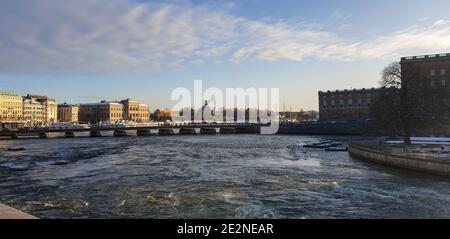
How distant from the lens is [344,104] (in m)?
162

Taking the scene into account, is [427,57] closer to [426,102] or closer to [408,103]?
[426,102]

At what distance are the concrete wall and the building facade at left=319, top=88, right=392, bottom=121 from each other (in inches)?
4120

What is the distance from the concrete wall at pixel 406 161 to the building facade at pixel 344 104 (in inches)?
4120

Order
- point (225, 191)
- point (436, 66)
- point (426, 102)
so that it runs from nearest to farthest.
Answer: point (225, 191) < point (426, 102) < point (436, 66)

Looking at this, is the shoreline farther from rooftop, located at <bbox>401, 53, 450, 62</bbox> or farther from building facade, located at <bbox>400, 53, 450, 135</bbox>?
rooftop, located at <bbox>401, 53, 450, 62</bbox>

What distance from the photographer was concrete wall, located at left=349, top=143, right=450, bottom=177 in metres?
36.2

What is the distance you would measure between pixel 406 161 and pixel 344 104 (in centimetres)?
12430

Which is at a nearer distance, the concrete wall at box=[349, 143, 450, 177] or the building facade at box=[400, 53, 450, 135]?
the concrete wall at box=[349, 143, 450, 177]

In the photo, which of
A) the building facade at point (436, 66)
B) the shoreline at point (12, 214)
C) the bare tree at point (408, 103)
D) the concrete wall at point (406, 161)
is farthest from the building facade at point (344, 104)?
the shoreline at point (12, 214)

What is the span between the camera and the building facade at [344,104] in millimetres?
156875

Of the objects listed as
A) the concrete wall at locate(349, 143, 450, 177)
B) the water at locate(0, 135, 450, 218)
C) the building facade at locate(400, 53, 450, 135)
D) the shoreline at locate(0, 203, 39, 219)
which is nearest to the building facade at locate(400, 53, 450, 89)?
the building facade at locate(400, 53, 450, 135)

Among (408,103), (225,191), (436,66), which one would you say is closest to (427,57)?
(436,66)

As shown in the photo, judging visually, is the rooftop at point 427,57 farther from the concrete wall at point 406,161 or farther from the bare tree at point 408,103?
the concrete wall at point 406,161

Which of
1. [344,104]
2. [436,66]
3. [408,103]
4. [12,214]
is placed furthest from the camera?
[344,104]
